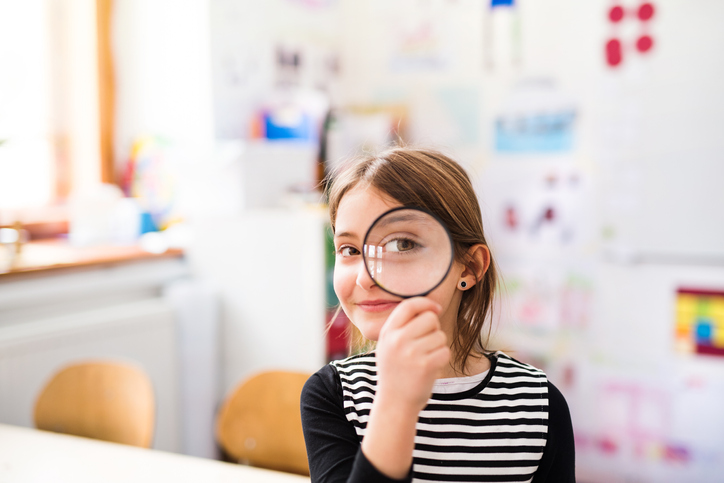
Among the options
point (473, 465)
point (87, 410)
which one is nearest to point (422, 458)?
point (473, 465)

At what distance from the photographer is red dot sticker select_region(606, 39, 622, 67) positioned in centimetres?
260

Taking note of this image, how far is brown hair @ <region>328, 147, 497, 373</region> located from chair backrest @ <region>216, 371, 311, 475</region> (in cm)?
83

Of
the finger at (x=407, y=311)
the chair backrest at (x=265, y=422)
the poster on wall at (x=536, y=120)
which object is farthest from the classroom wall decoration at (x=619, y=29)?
the finger at (x=407, y=311)

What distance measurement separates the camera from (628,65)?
2.59 metres

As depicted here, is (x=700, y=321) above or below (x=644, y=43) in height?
below

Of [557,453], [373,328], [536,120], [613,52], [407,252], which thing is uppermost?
[613,52]

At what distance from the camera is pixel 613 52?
2.61 metres

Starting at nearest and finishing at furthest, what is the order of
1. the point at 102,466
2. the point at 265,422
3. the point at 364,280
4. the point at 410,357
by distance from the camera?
the point at 410,357 < the point at 364,280 < the point at 102,466 < the point at 265,422

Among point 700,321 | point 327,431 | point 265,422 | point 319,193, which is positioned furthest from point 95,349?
point 700,321

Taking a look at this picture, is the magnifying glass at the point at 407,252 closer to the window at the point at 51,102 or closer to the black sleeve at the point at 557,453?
the black sleeve at the point at 557,453

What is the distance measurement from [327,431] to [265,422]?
89cm

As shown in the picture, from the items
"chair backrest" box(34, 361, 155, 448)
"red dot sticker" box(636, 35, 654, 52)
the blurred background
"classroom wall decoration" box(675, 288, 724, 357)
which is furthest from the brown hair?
Result: "red dot sticker" box(636, 35, 654, 52)

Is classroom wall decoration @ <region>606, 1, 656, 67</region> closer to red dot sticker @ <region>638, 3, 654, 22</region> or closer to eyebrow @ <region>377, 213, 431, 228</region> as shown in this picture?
red dot sticker @ <region>638, 3, 654, 22</region>

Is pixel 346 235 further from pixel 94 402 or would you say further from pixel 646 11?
pixel 646 11
